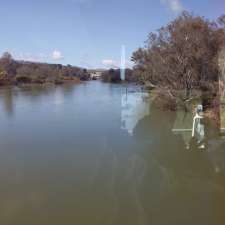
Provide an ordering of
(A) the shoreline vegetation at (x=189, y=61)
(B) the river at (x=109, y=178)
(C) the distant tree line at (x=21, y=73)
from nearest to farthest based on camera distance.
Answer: (B) the river at (x=109, y=178), (A) the shoreline vegetation at (x=189, y=61), (C) the distant tree line at (x=21, y=73)

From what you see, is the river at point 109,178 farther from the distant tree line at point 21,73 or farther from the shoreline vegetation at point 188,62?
the distant tree line at point 21,73

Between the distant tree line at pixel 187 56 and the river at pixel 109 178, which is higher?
the distant tree line at pixel 187 56

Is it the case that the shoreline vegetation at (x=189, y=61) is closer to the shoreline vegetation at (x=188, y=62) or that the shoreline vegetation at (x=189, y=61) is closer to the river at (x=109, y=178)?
the shoreline vegetation at (x=188, y=62)

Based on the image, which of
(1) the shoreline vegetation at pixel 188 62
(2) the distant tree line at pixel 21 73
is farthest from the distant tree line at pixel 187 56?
(2) the distant tree line at pixel 21 73

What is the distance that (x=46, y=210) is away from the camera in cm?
465

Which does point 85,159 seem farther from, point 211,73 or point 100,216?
point 211,73

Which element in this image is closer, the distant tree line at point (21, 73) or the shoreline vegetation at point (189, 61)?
the shoreline vegetation at point (189, 61)

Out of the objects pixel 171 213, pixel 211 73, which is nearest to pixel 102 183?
pixel 171 213

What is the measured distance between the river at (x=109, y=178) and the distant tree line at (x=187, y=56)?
168 inches

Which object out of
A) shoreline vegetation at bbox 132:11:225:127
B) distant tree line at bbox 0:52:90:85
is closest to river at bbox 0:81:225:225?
shoreline vegetation at bbox 132:11:225:127

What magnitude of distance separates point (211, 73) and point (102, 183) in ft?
32.5

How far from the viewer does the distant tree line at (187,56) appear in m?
13.3

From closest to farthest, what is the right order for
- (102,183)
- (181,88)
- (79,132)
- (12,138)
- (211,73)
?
1. (102,183)
2. (12,138)
3. (79,132)
4. (211,73)
5. (181,88)

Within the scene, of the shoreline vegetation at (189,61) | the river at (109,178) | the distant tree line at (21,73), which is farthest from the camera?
the distant tree line at (21,73)
